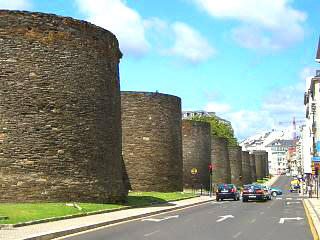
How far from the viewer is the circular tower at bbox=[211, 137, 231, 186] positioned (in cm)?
7600

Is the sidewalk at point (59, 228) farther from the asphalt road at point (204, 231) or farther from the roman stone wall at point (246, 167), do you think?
the roman stone wall at point (246, 167)

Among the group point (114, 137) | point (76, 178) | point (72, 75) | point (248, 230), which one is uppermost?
point (72, 75)

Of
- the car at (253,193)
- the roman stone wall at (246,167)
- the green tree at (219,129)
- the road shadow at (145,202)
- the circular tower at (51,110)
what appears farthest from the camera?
the green tree at (219,129)

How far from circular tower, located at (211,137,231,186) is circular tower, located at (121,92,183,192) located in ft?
93.9

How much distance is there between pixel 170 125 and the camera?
159 feet

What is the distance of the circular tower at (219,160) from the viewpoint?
7600cm

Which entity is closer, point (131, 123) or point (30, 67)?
point (30, 67)

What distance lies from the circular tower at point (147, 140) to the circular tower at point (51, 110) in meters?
16.6

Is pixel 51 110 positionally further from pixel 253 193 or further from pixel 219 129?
pixel 219 129

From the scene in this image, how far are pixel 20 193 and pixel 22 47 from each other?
6736 mm

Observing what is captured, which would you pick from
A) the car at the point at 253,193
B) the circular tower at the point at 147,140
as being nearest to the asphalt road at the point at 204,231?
the car at the point at 253,193

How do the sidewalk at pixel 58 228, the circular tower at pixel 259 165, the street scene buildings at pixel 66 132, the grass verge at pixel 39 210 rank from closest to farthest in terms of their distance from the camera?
the sidewalk at pixel 58 228 < the grass verge at pixel 39 210 < the street scene buildings at pixel 66 132 < the circular tower at pixel 259 165

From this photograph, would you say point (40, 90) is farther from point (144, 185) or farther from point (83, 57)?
point (144, 185)

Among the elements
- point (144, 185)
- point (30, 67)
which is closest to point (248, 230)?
point (30, 67)
